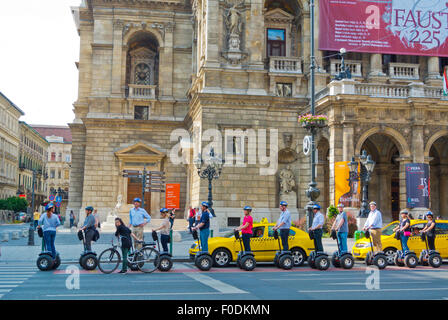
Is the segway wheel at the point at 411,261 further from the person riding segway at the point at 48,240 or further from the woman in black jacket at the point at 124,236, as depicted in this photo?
the person riding segway at the point at 48,240

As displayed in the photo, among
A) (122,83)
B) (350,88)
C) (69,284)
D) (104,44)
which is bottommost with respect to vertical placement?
(69,284)

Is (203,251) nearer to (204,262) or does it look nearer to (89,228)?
(204,262)

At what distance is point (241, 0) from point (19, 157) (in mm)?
62537

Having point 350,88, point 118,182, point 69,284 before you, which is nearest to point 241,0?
point 350,88

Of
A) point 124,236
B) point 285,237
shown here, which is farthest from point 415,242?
point 124,236

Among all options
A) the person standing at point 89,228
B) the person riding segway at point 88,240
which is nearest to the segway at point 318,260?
the person riding segway at point 88,240

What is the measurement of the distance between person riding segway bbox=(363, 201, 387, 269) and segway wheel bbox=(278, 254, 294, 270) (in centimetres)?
257

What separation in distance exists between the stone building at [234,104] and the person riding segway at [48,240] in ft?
55.9

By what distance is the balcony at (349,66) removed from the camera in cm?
3384

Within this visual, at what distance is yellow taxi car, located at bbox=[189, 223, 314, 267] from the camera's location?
52.0 ft

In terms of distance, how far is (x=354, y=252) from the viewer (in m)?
17.6

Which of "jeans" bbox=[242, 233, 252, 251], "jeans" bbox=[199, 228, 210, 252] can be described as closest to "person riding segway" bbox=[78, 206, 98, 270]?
"jeans" bbox=[199, 228, 210, 252]
